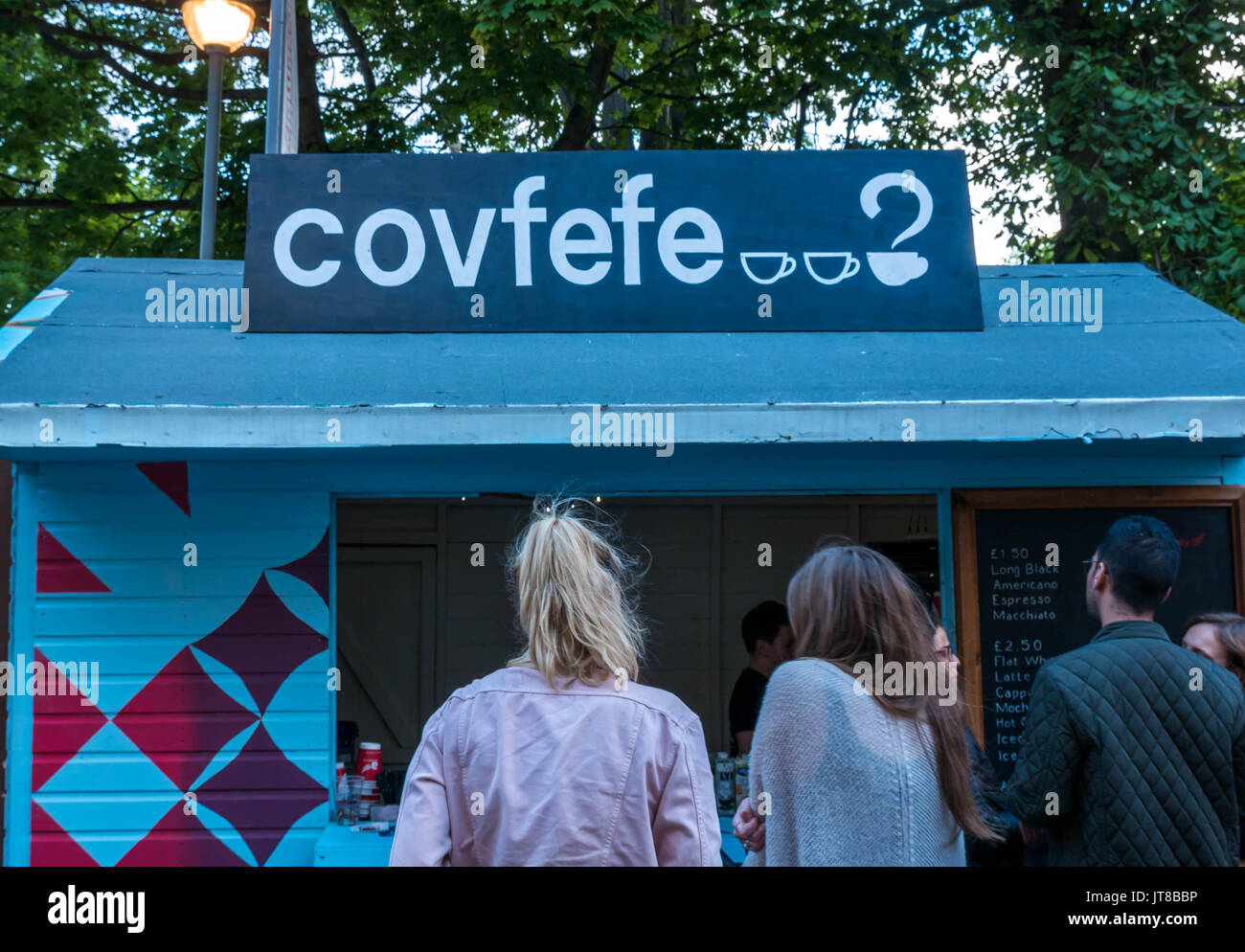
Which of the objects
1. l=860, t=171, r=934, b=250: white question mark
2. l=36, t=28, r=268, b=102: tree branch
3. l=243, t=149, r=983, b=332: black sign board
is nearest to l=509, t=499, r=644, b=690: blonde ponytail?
l=243, t=149, r=983, b=332: black sign board

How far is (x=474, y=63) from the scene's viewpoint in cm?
1127

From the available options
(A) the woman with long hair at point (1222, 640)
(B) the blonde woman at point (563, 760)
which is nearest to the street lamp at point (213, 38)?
(B) the blonde woman at point (563, 760)

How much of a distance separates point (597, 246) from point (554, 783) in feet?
11.1

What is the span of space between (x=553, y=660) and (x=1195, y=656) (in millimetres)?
1754

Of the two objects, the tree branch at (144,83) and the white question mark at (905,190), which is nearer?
the white question mark at (905,190)

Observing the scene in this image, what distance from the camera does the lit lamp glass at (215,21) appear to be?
7.91 meters

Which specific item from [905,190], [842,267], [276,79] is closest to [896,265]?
[842,267]

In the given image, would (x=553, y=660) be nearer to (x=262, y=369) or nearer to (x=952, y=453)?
(x=262, y=369)

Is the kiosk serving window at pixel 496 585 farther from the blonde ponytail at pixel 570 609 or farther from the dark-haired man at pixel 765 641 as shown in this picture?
the blonde ponytail at pixel 570 609

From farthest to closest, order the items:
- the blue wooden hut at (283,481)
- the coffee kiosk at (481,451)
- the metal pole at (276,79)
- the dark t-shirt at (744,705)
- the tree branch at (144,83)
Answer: the tree branch at (144,83) → the metal pole at (276,79) → the dark t-shirt at (744,705) → the coffee kiosk at (481,451) → the blue wooden hut at (283,481)

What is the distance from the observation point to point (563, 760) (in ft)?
7.46

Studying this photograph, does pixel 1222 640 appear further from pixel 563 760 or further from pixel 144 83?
pixel 144 83

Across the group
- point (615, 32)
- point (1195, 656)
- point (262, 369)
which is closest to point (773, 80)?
point (615, 32)

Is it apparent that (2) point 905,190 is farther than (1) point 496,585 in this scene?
No
